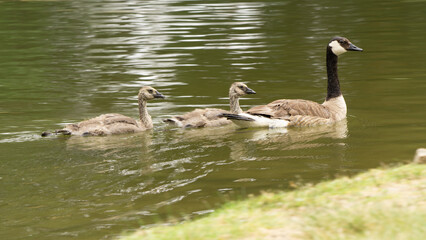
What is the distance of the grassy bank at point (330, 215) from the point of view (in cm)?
801

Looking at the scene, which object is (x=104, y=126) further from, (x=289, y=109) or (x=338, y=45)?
(x=338, y=45)

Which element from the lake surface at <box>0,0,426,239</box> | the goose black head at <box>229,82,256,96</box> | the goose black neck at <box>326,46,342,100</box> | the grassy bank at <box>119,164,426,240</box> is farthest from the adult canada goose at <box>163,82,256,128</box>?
the grassy bank at <box>119,164,426,240</box>

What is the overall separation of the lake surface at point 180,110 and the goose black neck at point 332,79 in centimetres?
71

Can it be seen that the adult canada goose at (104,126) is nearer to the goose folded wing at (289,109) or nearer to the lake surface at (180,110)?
the lake surface at (180,110)

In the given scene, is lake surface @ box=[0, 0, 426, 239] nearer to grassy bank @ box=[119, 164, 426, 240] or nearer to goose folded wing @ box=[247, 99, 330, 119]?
goose folded wing @ box=[247, 99, 330, 119]

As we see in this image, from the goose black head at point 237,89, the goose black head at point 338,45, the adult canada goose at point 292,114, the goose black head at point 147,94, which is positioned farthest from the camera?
the goose black head at point 338,45

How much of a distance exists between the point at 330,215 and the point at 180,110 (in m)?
10.3

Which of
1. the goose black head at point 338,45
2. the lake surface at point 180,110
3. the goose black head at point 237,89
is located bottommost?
the lake surface at point 180,110

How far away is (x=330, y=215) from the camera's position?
8.42 metres

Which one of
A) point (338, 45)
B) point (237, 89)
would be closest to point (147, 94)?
point (237, 89)

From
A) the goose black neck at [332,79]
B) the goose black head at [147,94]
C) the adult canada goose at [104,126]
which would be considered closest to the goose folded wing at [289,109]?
the goose black neck at [332,79]

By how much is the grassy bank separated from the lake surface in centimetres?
142

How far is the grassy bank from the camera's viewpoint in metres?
8.01

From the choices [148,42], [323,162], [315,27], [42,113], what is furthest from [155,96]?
[315,27]
